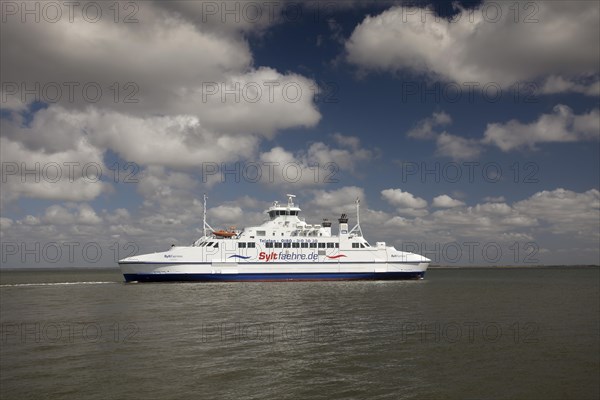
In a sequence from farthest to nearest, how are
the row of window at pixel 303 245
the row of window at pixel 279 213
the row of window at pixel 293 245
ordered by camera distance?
the row of window at pixel 279 213, the row of window at pixel 303 245, the row of window at pixel 293 245

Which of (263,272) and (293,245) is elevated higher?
(293,245)

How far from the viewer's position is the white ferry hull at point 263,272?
164 ft

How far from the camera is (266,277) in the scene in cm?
5188

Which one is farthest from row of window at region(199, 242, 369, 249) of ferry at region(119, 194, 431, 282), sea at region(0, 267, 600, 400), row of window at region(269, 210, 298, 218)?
sea at region(0, 267, 600, 400)

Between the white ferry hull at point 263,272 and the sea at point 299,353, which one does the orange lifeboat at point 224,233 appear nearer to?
the white ferry hull at point 263,272

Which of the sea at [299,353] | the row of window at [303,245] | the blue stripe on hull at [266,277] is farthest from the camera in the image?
the row of window at [303,245]

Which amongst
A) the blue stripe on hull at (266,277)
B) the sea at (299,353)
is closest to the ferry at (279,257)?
the blue stripe on hull at (266,277)

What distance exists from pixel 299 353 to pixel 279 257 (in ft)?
120

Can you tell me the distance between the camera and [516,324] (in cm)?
2306

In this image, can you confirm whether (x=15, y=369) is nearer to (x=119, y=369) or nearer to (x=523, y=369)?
(x=119, y=369)

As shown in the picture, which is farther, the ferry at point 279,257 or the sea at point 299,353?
the ferry at point 279,257

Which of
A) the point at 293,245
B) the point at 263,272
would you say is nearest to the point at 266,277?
the point at 263,272

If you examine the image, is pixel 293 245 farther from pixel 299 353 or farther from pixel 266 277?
pixel 299 353

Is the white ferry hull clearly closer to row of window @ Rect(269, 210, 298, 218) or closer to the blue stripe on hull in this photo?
the blue stripe on hull
